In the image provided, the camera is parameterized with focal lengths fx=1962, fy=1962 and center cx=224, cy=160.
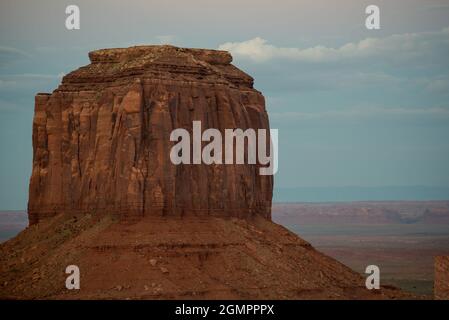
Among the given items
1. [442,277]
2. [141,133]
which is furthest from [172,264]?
[442,277]

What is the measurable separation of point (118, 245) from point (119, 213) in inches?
155

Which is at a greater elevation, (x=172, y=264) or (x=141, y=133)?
(x=141, y=133)

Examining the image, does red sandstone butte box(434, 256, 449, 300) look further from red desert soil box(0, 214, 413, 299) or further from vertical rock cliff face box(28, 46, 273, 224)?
vertical rock cliff face box(28, 46, 273, 224)

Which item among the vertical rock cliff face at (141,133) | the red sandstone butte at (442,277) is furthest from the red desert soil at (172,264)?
the red sandstone butte at (442,277)

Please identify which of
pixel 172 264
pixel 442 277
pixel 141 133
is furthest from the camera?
pixel 442 277

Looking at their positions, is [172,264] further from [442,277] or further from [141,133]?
[442,277]

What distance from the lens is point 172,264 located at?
115 meters

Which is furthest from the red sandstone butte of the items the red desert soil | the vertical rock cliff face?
the vertical rock cliff face

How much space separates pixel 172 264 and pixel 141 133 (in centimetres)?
901

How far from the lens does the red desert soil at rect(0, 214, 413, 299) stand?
112875 millimetres

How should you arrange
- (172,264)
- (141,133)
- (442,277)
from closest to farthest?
1. (172,264)
2. (141,133)
3. (442,277)

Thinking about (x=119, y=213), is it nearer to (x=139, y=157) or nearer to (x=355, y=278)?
(x=139, y=157)

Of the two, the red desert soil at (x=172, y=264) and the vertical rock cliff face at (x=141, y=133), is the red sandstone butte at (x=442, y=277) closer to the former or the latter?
the red desert soil at (x=172, y=264)

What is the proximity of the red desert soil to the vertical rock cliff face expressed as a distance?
4.93 ft
